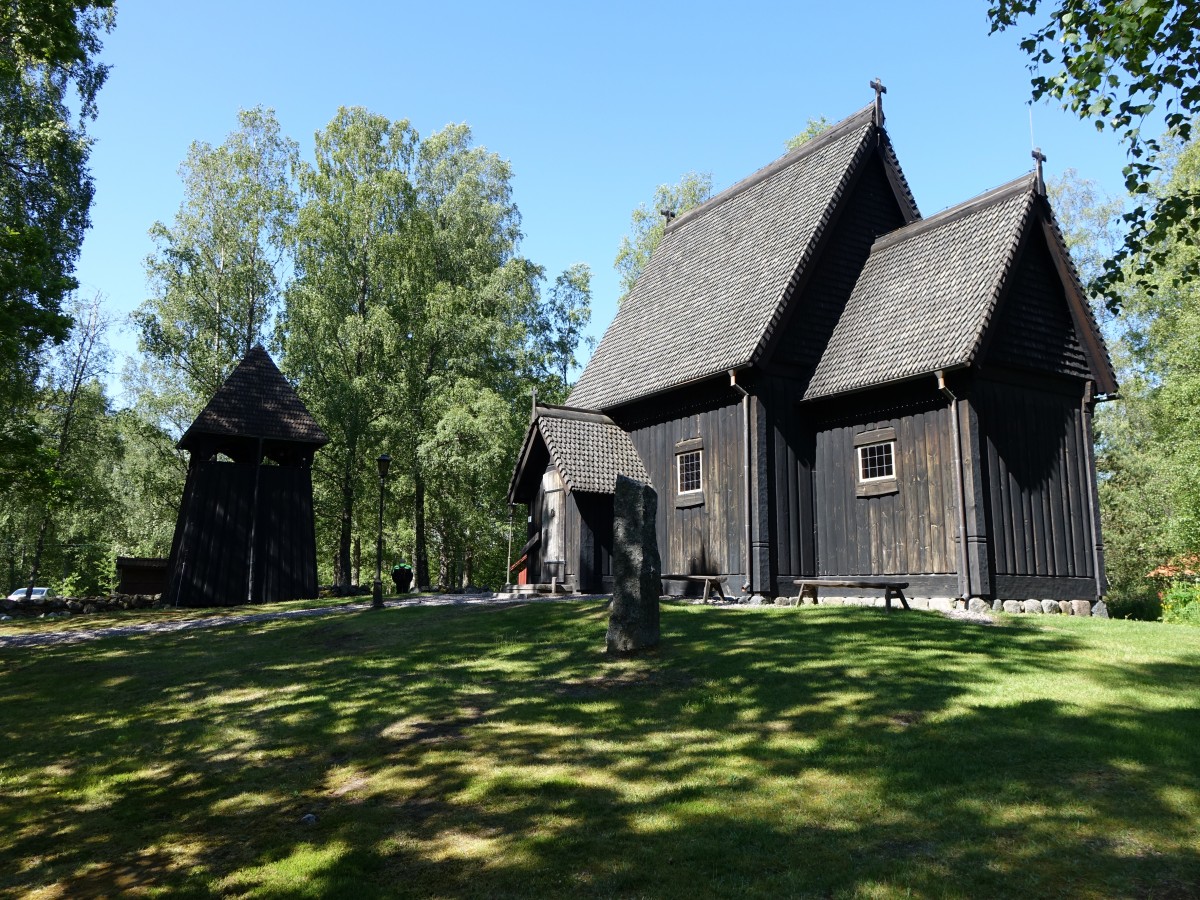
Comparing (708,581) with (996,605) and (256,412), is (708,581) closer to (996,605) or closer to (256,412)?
(996,605)

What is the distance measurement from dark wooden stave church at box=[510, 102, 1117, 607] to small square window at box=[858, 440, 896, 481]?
0.03m

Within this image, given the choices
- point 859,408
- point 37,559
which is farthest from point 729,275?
point 37,559

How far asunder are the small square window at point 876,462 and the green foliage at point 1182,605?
6.83m

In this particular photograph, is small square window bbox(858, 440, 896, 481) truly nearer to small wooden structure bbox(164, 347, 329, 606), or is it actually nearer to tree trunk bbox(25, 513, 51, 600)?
small wooden structure bbox(164, 347, 329, 606)

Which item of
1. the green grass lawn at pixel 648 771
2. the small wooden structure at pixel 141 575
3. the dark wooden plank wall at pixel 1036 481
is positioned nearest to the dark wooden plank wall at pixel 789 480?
the dark wooden plank wall at pixel 1036 481

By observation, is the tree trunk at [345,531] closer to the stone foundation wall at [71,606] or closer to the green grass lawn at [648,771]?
the stone foundation wall at [71,606]

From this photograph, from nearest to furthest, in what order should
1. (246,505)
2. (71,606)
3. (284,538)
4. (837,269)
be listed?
(837,269) < (246,505) < (71,606) < (284,538)

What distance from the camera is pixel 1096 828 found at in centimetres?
569

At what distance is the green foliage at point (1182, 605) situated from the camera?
718 inches

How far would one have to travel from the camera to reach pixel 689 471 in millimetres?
20375

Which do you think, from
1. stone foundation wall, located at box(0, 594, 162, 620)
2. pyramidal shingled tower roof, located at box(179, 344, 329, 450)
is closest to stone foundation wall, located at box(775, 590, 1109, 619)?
pyramidal shingled tower roof, located at box(179, 344, 329, 450)

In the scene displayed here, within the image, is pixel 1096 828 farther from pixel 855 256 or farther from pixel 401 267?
pixel 401 267

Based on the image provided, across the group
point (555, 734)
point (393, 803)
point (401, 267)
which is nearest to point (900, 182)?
point (555, 734)

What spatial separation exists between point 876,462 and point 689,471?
4.52 metres
